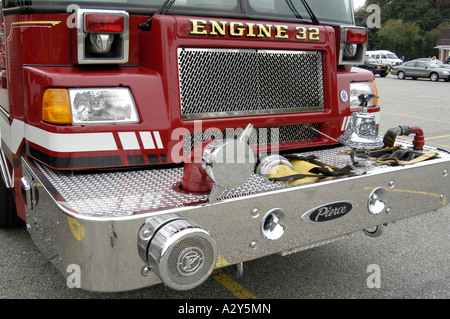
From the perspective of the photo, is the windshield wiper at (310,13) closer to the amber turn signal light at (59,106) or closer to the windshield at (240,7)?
the windshield at (240,7)

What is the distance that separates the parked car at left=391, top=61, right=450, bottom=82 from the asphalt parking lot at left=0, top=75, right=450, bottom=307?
26141 millimetres

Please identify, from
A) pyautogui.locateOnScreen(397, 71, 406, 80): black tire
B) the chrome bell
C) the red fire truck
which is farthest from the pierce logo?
pyautogui.locateOnScreen(397, 71, 406, 80): black tire

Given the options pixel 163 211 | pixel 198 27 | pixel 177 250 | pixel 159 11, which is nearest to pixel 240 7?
pixel 198 27

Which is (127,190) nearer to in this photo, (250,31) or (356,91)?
(250,31)

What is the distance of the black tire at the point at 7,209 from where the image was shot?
3.49 m

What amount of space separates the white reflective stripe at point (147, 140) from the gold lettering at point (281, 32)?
1049mm

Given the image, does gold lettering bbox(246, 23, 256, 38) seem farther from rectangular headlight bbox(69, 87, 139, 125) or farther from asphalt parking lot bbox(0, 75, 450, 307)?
asphalt parking lot bbox(0, 75, 450, 307)

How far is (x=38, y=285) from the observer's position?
117 inches

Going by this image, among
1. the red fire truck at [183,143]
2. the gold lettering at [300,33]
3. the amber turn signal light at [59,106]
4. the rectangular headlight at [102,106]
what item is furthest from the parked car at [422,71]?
the amber turn signal light at [59,106]

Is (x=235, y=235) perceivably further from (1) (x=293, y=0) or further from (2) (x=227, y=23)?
(1) (x=293, y=0)

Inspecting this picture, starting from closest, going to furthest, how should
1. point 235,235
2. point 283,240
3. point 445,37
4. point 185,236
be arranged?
point 185,236 < point 235,235 < point 283,240 < point 445,37

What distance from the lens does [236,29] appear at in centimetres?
270
